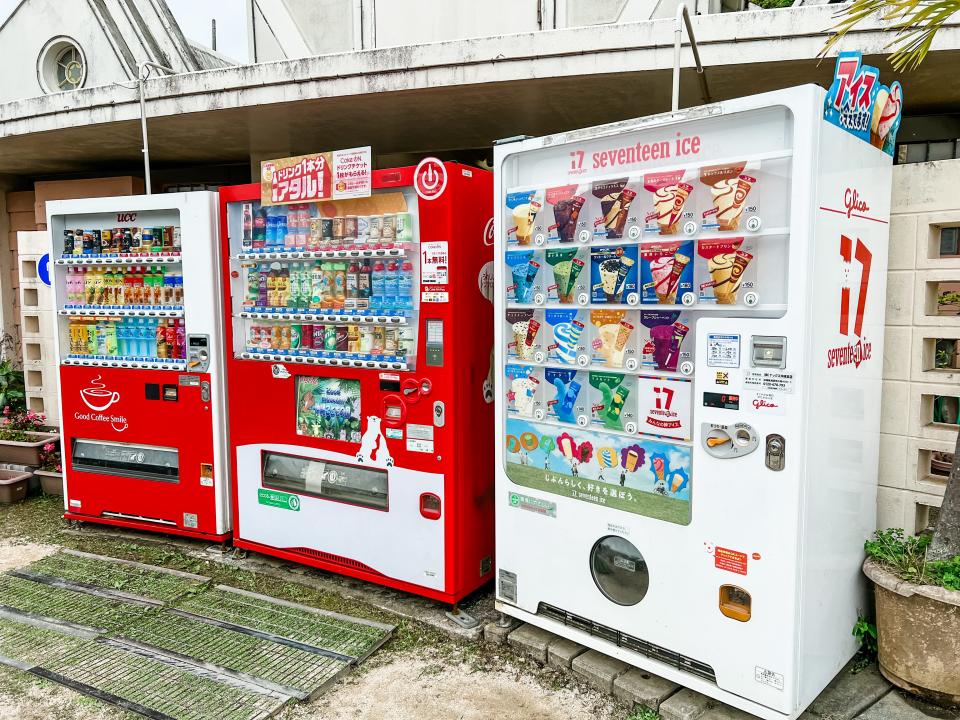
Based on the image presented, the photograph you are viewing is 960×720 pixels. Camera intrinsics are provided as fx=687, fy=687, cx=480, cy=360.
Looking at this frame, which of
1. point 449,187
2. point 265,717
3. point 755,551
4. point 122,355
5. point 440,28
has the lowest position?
point 265,717

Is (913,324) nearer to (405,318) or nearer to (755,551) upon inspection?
(755,551)

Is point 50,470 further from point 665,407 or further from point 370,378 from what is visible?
point 665,407

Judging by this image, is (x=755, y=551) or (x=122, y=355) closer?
(x=755, y=551)

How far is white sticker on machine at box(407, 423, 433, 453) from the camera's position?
3572 millimetres

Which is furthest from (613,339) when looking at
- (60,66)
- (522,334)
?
(60,66)

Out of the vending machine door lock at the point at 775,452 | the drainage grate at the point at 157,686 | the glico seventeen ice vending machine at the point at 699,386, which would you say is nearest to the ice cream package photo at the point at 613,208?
the glico seventeen ice vending machine at the point at 699,386

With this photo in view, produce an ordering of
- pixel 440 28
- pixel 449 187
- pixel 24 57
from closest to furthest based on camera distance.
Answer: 1. pixel 449 187
2. pixel 440 28
3. pixel 24 57

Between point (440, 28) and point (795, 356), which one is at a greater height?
point (440, 28)

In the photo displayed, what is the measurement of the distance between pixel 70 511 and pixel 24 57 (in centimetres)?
566

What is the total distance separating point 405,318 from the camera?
3607mm

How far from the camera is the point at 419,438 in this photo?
3607mm

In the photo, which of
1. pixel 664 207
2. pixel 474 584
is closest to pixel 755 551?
pixel 664 207

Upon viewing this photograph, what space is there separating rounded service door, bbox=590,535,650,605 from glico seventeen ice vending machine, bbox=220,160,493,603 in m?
0.81

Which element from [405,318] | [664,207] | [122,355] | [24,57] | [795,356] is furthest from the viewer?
[24,57]
